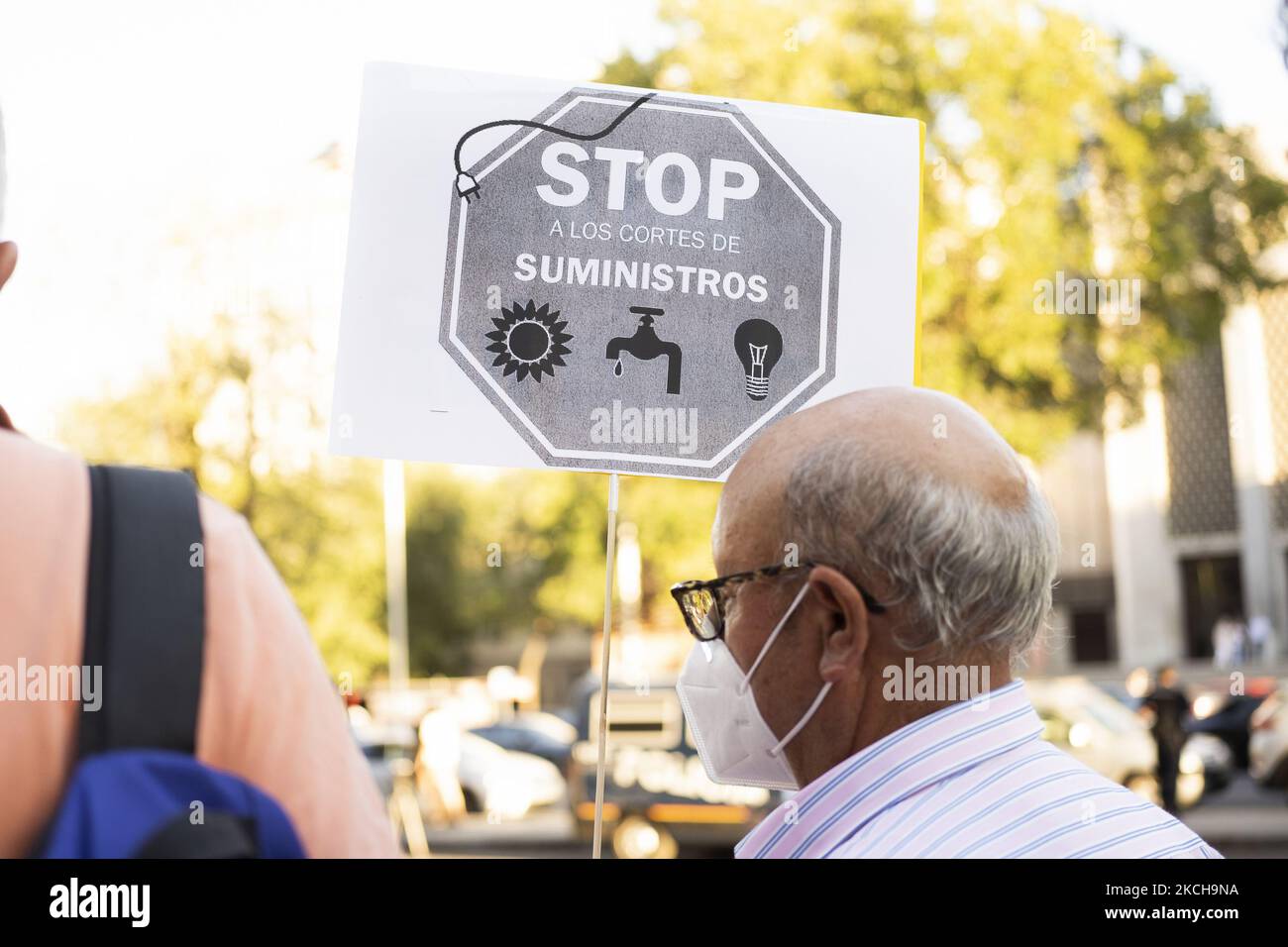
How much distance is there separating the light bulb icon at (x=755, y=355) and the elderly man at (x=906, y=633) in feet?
1.65

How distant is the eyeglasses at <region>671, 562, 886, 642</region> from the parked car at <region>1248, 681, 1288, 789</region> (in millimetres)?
13537

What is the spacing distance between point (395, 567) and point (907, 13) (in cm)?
1560

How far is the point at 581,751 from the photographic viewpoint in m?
12.1

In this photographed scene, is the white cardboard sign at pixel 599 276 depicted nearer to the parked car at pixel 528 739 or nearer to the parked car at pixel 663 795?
the parked car at pixel 663 795

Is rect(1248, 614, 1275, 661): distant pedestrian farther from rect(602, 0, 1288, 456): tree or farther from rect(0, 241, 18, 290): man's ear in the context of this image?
rect(0, 241, 18, 290): man's ear

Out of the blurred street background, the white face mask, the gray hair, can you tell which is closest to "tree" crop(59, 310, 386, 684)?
the blurred street background

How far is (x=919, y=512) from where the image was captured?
1.77 metres

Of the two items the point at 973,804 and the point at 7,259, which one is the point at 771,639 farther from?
the point at 7,259

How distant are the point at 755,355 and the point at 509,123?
630 mm

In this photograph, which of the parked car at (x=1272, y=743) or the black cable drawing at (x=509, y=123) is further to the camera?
the parked car at (x=1272, y=743)

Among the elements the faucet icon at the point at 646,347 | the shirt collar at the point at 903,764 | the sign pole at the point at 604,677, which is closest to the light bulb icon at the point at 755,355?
the faucet icon at the point at 646,347

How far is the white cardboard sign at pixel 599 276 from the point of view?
2309mm

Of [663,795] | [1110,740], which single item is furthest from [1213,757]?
[663,795]
